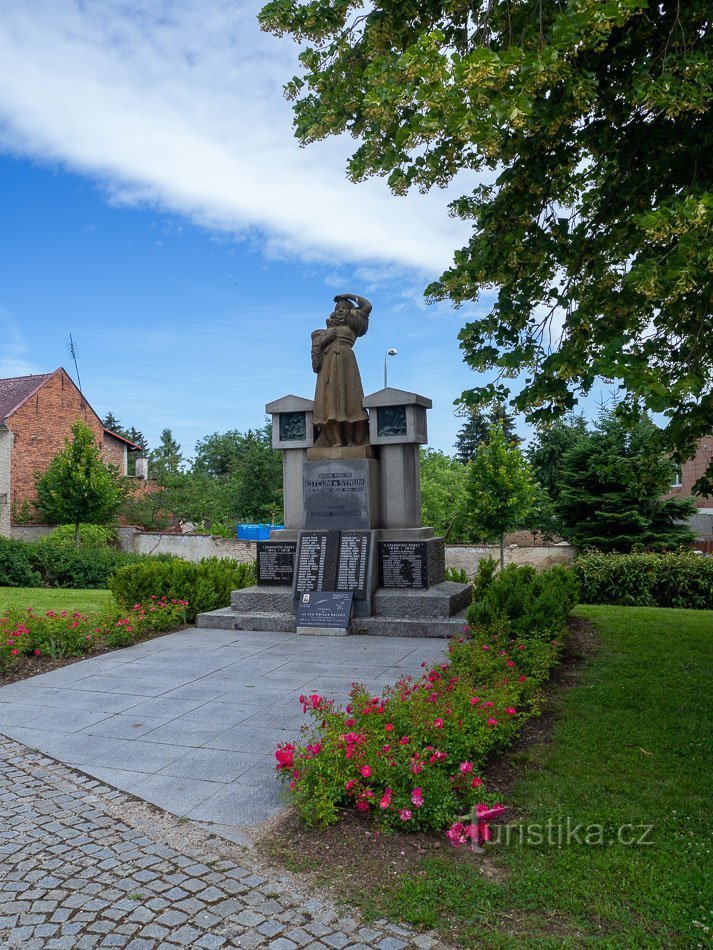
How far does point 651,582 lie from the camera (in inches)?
590

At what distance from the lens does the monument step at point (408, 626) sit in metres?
9.78

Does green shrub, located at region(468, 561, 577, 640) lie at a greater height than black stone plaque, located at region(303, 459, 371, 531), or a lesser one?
lesser

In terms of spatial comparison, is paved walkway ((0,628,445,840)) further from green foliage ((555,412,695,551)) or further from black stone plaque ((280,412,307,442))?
green foliage ((555,412,695,551))

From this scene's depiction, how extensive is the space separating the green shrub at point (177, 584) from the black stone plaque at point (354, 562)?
2524 millimetres

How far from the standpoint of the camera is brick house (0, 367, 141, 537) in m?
31.9

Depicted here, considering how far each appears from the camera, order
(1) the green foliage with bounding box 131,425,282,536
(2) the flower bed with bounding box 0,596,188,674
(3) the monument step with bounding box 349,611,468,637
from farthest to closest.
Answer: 1. (1) the green foliage with bounding box 131,425,282,536
2. (3) the monument step with bounding box 349,611,468,637
3. (2) the flower bed with bounding box 0,596,188,674

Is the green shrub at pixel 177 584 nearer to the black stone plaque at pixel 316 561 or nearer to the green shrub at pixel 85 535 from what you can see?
the black stone plaque at pixel 316 561

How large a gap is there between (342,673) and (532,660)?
2160 millimetres

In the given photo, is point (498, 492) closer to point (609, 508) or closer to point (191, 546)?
point (609, 508)

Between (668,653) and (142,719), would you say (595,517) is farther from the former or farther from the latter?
(142,719)

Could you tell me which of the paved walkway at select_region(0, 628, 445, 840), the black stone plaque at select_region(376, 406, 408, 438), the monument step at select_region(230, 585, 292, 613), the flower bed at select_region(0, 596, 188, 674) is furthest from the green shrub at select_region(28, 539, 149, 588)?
the black stone plaque at select_region(376, 406, 408, 438)

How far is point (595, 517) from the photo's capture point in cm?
1900

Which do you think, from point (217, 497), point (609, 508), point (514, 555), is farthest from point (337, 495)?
point (217, 497)

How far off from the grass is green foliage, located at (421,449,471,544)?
20.5m
